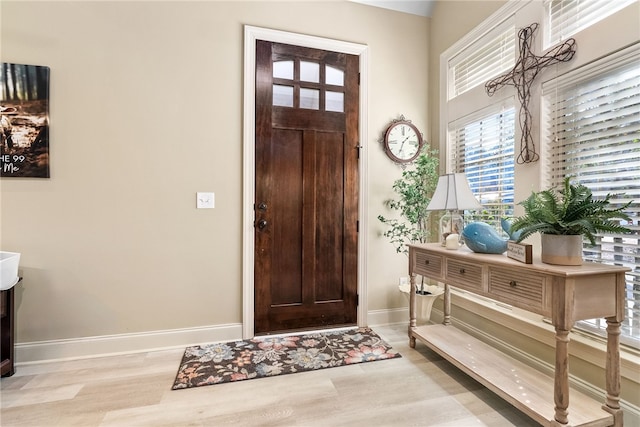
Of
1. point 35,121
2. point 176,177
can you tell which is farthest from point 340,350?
point 35,121

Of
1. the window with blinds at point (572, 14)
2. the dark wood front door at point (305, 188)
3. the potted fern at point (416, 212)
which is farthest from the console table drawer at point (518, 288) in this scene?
the window with blinds at point (572, 14)

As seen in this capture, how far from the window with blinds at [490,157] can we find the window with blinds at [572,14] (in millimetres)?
478

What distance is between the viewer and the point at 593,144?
175cm

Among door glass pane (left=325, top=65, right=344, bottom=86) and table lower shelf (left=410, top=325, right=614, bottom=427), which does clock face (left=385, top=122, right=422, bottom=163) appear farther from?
table lower shelf (left=410, top=325, right=614, bottom=427)

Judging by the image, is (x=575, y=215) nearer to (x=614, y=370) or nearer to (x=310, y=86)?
(x=614, y=370)

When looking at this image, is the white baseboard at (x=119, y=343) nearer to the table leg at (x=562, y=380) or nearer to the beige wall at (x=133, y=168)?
the beige wall at (x=133, y=168)

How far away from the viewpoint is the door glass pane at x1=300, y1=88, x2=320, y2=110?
277 cm

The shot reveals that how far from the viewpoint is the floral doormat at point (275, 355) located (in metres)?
2.06

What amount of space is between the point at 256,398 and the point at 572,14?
2.97 meters

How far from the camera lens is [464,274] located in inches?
75.2

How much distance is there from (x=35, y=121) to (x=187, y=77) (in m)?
1.09

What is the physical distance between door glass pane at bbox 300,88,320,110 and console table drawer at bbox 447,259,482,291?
1736mm

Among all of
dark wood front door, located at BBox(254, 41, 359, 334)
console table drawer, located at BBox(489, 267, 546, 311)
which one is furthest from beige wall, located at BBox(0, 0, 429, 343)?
console table drawer, located at BBox(489, 267, 546, 311)

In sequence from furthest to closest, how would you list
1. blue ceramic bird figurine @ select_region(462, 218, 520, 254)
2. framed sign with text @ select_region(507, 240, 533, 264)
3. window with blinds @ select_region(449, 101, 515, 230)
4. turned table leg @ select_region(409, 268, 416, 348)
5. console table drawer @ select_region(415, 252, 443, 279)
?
turned table leg @ select_region(409, 268, 416, 348) → window with blinds @ select_region(449, 101, 515, 230) → console table drawer @ select_region(415, 252, 443, 279) → blue ceramic bird figurine @ select_region(462, 218, 520, 254) → framed sign with text @ select_region(507, 240, 533, 264)
